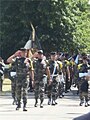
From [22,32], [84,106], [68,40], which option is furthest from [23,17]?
[84,106]

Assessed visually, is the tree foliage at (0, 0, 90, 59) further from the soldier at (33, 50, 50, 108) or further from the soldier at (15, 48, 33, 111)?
the soldier at (15, 48, 33, 111)

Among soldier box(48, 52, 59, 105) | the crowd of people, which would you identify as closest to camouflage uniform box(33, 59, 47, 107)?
the crowd of people

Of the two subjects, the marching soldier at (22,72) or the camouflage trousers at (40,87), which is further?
the camouflage trousers at (40,87)

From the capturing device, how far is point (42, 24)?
4234 cm

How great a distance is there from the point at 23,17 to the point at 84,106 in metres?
26.7

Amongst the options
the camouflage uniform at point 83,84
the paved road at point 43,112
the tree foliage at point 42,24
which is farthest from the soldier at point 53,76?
the tree foliage at point 42,24

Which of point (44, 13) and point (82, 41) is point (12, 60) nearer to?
point (44, 13)

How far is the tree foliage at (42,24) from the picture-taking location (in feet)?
138

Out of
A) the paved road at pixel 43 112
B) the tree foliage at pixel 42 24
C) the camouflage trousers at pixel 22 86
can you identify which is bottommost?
the paved road at pixel 43 112

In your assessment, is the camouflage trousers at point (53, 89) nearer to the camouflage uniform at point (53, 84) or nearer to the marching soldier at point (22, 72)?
the camouflage uniform at point (53, 84)

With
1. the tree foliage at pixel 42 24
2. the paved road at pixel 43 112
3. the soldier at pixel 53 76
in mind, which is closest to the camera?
the paved road at pixel 43 112

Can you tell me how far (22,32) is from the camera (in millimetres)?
42531

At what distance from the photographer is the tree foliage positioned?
42125 mm

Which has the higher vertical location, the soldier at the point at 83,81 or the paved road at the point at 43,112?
the soldier at the point at 83,81
